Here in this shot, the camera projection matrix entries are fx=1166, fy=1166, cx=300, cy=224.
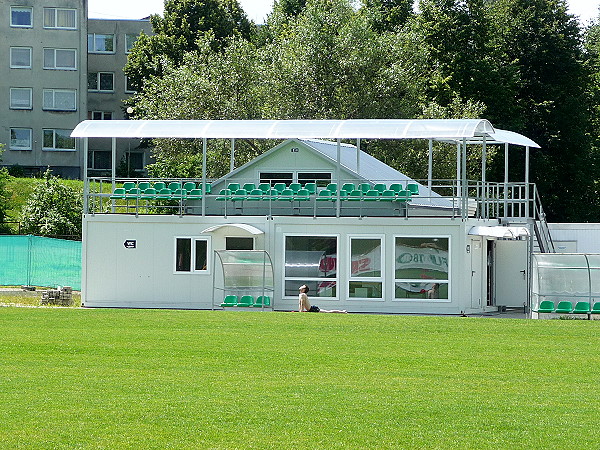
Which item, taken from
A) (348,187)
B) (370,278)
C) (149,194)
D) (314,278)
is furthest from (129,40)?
(370,278)

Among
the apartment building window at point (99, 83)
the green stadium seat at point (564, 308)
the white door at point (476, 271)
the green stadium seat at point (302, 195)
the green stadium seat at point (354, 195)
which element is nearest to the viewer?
the green stadium seat at point (564, 308)

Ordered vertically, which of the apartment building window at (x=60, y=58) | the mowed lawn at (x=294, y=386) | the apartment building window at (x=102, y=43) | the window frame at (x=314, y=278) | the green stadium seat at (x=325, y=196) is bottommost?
the mowed lawn at (x=294, y=386)

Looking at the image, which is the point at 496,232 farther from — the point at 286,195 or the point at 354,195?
the point at 286,195

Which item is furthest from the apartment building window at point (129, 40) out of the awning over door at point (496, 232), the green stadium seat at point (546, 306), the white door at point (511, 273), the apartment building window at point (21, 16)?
the green stadium seat at point (546, 306)

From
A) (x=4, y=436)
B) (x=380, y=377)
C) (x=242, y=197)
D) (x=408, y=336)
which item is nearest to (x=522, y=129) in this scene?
(x=242, y=197)

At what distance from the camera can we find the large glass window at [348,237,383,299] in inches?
1298

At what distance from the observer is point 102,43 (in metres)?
77.8

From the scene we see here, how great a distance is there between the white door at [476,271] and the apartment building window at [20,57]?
4569 centimetres

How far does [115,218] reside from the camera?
1341 inches

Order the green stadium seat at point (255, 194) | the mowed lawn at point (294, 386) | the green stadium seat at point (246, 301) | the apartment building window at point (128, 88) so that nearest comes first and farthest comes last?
the mowed lawn at point (294, 386), the green stadium seat at point (246, 301), the green stadium seat at point (255, 194), the apartment building window at point (128, 88)

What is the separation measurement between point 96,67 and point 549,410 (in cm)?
6719

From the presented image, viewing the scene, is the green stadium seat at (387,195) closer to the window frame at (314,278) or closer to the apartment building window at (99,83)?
the window frame at (314,278)

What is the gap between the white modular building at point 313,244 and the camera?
3266 centimetres

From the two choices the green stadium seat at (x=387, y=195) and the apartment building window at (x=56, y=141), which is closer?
the green stadium seat at (x=387, y=195)
